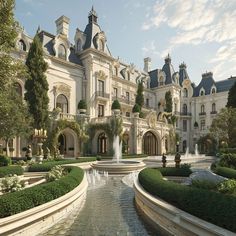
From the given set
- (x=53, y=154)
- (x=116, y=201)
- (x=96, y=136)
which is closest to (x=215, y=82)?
(x=96, y=136)

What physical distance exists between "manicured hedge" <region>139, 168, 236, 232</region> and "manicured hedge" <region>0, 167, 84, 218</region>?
3.56 metres

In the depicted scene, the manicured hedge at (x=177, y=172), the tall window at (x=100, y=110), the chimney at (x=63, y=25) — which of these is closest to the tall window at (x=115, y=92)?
the tall window at (x=100, y=110)

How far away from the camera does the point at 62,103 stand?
34531mm

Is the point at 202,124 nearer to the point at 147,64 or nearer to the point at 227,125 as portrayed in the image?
the point at 147,64

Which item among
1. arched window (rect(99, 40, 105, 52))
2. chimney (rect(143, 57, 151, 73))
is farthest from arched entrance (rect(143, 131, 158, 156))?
chimney (rect(143, 57, 151, 73))

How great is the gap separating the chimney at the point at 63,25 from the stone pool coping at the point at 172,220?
1283 inches

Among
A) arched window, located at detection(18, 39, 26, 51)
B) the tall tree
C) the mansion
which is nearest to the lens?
the tall tree

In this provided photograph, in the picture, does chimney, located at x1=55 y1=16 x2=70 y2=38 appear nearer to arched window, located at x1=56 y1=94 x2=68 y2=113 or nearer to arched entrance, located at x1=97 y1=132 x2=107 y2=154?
arched window, located at x1=56 y1=94 x2=68 y2=113

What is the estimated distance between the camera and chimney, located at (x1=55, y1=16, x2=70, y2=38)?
3731 cm

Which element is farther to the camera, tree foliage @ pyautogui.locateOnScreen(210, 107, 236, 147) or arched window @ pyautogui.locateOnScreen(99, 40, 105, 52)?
arched window @ pyautogui.locateOnScreen(99, 40, 105, 52)

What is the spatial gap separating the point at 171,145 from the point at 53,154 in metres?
23.5

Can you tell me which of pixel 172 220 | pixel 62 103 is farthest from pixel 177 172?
pixel 62 103

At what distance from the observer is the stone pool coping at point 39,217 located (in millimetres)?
6188

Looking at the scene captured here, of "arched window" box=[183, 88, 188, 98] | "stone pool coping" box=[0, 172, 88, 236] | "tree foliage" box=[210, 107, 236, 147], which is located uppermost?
"arched window" box=[183, 88, 188, 98]
